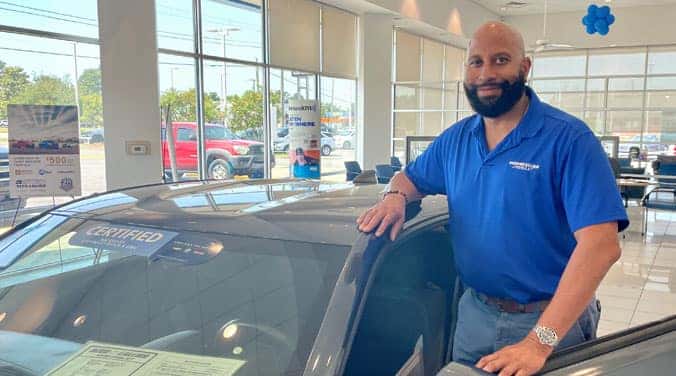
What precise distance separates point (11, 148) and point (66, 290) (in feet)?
10.9

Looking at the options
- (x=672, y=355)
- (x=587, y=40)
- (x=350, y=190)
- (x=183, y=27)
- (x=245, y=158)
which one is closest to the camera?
(x=672, y=355)

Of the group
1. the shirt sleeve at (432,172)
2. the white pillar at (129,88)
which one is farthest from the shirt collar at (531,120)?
the white pillar at (129,88)

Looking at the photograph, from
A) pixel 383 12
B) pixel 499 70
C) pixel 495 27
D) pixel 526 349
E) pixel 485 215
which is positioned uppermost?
pixel 383 12

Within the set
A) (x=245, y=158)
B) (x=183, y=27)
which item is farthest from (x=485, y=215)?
(x=245, y=158)

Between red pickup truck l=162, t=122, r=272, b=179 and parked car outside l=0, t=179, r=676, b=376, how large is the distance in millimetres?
5374

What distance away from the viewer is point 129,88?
5.98 m

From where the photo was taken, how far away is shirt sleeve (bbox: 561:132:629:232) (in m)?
1.27

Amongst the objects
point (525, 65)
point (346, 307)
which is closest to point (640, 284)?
point (525, 65)

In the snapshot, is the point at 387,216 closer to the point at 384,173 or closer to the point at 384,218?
the point at 384,218

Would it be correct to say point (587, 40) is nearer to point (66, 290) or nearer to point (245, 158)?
point (245, 158)

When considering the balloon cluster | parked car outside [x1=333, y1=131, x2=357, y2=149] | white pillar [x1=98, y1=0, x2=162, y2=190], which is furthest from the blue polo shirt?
the balloon cluster

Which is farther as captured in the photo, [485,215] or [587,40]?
[587,40]

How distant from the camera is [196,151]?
7.73 metres

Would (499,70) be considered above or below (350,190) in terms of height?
above
